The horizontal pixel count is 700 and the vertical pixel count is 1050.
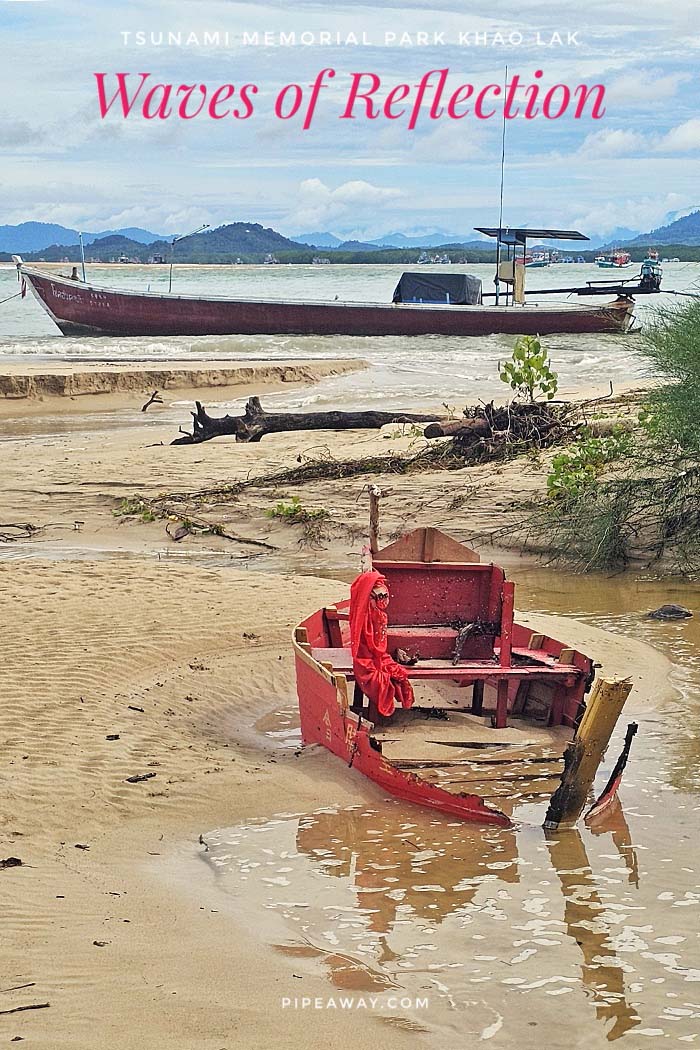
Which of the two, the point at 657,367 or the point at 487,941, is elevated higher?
the point at 657,367

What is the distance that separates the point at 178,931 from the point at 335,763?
82.0 inches

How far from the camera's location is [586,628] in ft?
33.0

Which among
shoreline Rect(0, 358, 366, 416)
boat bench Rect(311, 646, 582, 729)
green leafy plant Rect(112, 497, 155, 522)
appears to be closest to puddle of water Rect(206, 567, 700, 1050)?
boat bench Rect(311, 646, 582, 729)

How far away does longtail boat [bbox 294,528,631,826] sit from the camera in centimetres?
637

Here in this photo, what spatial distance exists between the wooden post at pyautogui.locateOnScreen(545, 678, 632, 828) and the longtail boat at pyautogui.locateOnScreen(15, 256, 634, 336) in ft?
104

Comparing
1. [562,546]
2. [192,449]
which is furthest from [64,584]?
[192,449]

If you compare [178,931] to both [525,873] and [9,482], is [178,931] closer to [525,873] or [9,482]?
[525,873]

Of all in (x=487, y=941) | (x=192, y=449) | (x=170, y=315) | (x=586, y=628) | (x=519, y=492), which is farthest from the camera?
(x=170, y=315)

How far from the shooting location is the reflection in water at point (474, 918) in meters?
4.58

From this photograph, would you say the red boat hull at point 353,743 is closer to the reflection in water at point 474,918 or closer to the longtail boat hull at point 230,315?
the reflection in water at point 474,918

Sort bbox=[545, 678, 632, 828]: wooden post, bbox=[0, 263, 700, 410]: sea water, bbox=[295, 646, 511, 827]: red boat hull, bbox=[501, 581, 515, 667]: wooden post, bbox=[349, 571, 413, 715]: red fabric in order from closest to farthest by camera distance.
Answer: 1. bbox=[545, 678, 632, 828]: wooden post
2. bbox=[295, 646, 511, 827]: red boat hull
3. bbox=[349, 571, 413, 715]: red fabric
4. bbox=[501, 581, 515, 667]: wooden post
5. bbox=[0, 263, 700, 410]: sea water

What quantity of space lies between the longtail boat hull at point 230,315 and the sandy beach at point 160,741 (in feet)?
75.4

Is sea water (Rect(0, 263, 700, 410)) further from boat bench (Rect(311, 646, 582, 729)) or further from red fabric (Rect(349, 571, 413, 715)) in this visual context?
red fabric (Rect(349, 571, 413, 715))

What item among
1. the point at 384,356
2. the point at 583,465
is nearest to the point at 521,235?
the point at 384,356
